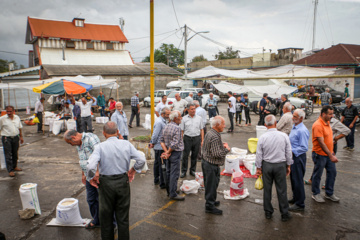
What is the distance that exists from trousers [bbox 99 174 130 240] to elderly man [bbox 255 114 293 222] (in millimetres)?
2341

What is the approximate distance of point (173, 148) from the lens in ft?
16.2

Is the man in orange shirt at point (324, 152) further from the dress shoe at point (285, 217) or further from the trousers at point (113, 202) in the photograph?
the trousers at point (113, 202)

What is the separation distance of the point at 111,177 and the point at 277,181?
9.03 ft

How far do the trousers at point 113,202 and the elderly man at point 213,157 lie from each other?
62.0 inches

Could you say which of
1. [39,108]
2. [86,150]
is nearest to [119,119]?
[86,150]

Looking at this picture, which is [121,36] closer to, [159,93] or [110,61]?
[110,61]

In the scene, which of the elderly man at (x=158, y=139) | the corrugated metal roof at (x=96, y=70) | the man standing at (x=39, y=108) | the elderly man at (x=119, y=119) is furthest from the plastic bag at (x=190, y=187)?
the corrugated metal roof at (x=96, y=70)

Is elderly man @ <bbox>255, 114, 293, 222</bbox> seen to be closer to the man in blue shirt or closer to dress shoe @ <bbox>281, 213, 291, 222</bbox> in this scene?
dress shoe @ <bbox>281, 213, 291, 222</bbox>

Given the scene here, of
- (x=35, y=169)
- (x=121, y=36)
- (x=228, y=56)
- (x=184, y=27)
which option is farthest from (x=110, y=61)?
(x=228, y=56)

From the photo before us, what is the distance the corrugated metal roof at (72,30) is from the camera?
1117 inches

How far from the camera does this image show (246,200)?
5.20 metres

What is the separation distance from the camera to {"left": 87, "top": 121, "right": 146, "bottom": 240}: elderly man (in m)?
3.38

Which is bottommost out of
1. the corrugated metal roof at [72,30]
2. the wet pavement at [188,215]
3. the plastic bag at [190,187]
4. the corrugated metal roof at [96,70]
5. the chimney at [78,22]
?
the wet pavement at [188,215]

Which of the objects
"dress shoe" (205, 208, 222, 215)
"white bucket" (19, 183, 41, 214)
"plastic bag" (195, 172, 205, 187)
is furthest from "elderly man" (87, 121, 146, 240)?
"plastic bag" (195, 172, 205, 187)
